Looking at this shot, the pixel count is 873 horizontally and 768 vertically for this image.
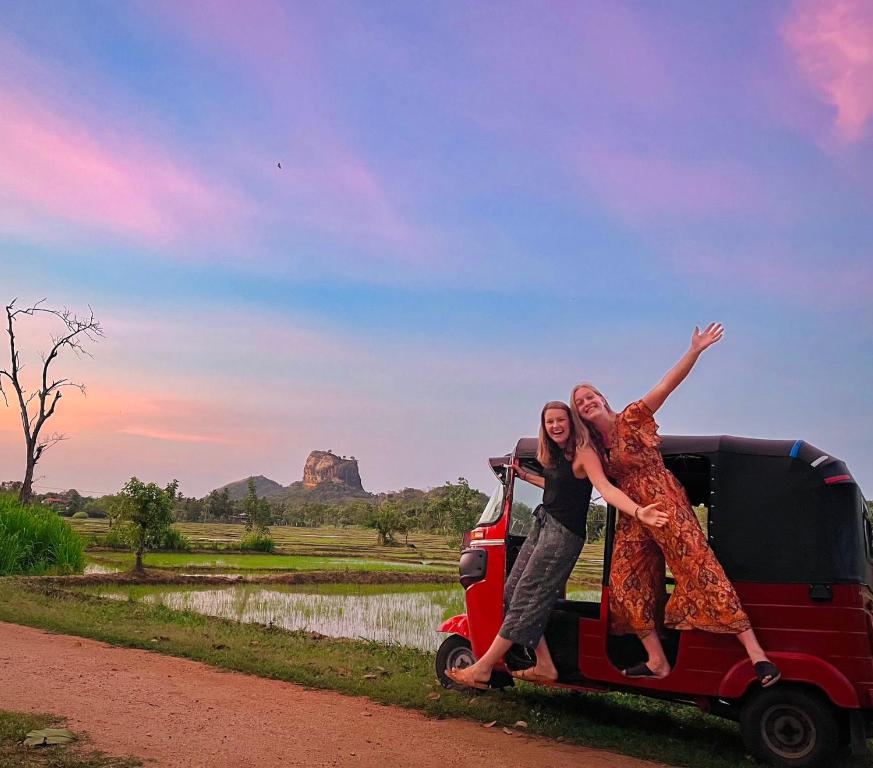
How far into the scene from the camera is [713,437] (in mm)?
6109

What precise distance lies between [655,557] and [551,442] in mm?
1189

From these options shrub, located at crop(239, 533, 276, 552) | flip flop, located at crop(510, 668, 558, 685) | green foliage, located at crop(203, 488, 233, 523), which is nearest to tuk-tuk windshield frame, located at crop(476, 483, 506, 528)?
flip flop, located at crop(510, 668, 558, 685)

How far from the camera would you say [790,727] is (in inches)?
217

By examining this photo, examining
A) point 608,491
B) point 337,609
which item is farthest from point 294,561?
point 608,491

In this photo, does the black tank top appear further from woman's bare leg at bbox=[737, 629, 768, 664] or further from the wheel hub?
the wheel hub

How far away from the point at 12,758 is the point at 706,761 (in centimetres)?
464

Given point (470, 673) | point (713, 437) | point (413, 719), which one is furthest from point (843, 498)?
point (413, 719)

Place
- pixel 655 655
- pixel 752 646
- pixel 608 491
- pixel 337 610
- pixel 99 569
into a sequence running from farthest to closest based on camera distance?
1. pixel 99 569
2. pixel 337 610
3. pixel 655 655
4. pixel 608 491
5. pixel 752 646

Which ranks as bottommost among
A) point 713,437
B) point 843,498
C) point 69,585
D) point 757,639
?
point 69,585

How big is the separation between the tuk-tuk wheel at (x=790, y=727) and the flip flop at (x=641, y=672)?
0.63 meters

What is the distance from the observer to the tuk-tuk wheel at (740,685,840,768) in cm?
527

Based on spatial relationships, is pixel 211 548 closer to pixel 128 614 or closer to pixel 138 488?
pixel 138 488

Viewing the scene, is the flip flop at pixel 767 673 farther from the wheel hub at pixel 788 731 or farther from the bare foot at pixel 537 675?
the bare foot at pixel 537 675

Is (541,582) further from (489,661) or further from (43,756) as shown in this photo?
(43,756)
